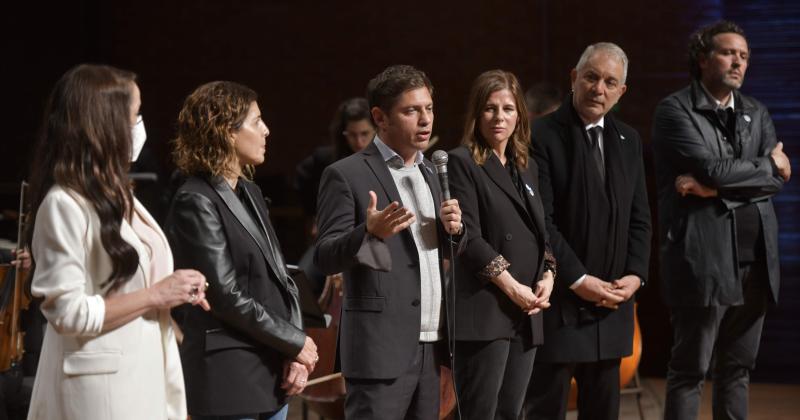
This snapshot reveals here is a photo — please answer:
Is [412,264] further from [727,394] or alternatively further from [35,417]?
[727,394]

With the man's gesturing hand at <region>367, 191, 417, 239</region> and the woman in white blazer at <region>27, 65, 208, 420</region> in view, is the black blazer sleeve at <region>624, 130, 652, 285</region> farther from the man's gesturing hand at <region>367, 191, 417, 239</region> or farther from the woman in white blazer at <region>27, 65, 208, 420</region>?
the woman in white blazer at <region>27, 65, 208, 420</region>

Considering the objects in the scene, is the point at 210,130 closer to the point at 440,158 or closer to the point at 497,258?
the point at 440,158

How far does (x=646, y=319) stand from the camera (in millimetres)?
6039

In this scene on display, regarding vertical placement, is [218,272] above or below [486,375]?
above

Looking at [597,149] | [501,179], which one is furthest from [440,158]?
[597,149]

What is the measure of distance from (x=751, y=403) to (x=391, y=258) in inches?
129

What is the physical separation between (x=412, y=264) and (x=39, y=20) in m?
4.40

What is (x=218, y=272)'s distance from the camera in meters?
2.60

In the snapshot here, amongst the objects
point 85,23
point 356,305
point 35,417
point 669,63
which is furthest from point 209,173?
point 85,23

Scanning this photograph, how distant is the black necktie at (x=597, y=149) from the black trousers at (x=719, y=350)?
0.66 metres

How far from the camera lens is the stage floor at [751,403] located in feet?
16.9

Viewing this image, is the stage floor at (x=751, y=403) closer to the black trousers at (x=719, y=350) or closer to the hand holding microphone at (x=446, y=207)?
the black trousers at (x=719, y=350)

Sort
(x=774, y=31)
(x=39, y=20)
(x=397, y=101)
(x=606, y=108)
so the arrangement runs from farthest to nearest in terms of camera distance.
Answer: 1. (x=39, y=20)
2. (x=774, y=31)
3. (x=606, y=108)
4. (x=397, y=101)

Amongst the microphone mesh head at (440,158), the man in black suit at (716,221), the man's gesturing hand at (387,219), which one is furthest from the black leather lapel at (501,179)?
the man in black suit at (716,221)
